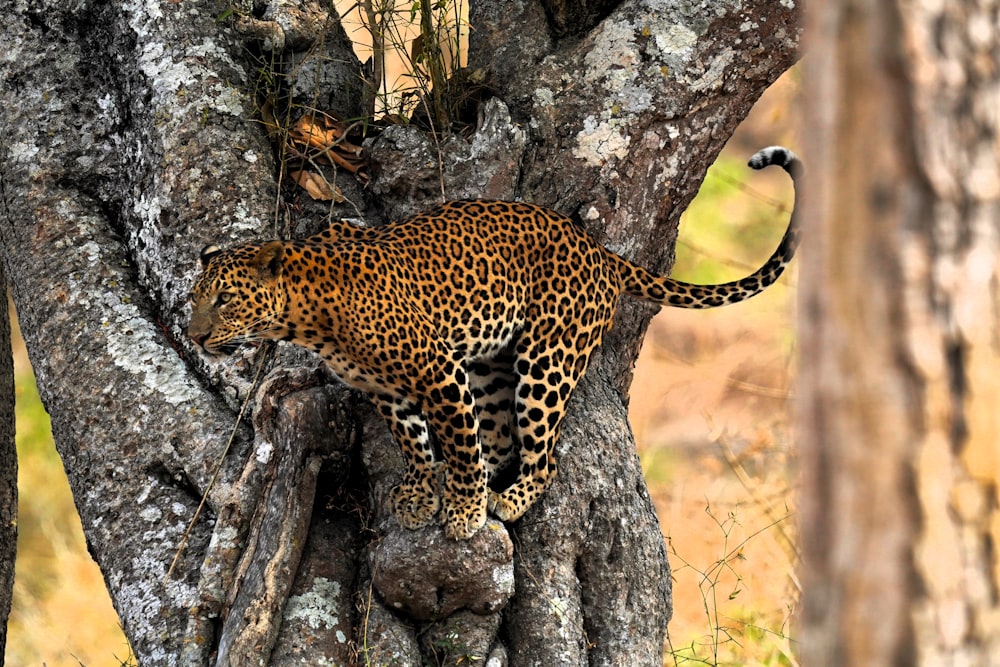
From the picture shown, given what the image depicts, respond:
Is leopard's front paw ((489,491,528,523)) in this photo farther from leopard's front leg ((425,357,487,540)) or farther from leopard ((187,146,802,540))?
leopard's front leg ((425,357,487,540))

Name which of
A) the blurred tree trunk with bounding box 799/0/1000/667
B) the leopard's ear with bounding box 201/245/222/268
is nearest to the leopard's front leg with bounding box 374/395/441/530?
the leopard's ear with bounding box 201/245/222/268

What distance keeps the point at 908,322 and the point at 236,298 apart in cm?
342

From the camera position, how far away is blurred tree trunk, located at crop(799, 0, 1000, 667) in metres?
1.98

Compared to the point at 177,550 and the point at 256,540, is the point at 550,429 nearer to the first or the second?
the point at 256,540

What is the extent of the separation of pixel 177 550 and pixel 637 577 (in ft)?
6.86

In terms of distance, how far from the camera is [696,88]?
245 inches

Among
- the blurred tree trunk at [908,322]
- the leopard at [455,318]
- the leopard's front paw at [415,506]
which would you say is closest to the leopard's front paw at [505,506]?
the leopard at [455,318]

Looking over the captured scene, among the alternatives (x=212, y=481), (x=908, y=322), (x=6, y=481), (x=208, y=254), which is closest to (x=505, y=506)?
(x=212, y=481)

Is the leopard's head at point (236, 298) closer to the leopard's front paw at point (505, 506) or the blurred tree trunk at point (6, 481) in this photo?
the leopard's front paw at point (505, 506)

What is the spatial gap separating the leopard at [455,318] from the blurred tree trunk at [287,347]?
21 centimetres

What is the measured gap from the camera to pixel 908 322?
79.0 inches

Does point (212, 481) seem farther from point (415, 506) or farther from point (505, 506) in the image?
point (505, 506)

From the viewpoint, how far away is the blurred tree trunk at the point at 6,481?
652cm

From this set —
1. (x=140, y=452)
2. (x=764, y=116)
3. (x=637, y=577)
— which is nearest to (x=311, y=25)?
(x=140, y=452)
